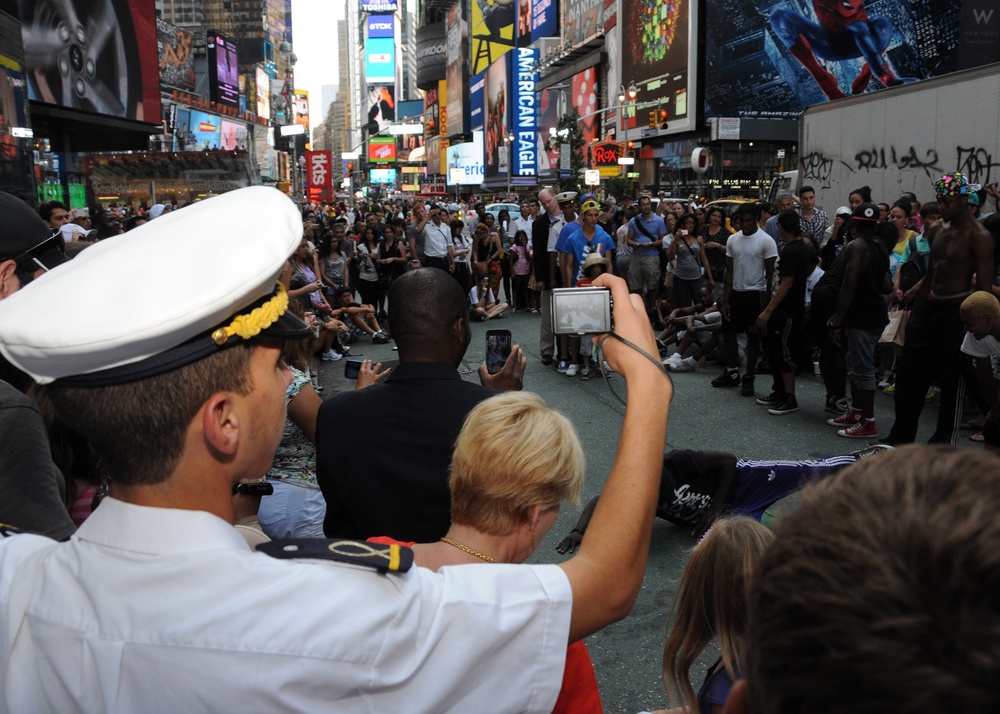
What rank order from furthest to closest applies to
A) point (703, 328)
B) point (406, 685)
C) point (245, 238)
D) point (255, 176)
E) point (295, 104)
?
1. point (295, 104)
2. point (255, 176)
3. point (703, 328)
4. point (245, 238)
5. point (406, 685)

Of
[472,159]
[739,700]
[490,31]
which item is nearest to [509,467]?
[739,700]

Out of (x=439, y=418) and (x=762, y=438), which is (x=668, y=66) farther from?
(x=439, y=418)

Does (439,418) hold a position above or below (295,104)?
below

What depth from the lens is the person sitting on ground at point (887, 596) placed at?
64 centimetres

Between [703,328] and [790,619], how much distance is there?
30.2 feet

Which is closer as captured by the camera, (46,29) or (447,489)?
(447,489)

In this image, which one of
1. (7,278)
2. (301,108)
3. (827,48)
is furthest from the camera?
(301,108)

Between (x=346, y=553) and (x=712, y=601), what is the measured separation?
1.46 m

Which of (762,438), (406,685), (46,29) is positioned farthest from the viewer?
(46,29)

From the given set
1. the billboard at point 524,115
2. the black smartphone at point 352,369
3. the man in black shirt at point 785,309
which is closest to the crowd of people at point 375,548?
the black smartphone at point 352,369

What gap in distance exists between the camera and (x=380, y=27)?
181 m

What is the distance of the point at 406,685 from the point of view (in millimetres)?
999

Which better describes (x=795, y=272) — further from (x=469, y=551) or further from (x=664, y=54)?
(x=664, y=54)

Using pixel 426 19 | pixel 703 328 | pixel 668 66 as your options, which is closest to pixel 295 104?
A: pixel 426 19
